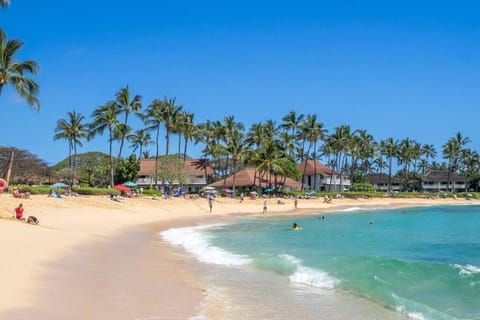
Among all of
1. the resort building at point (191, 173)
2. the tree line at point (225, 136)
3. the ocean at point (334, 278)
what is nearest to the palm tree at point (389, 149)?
the tree line at point (225, 136)

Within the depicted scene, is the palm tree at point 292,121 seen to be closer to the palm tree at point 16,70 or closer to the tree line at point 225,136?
the tree line at point 225,136

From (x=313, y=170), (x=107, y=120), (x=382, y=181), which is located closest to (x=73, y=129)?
(x=107, y=120)

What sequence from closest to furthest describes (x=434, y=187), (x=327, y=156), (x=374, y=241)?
(x=374, y=241)
(x=327, y=156)
(x=434, y=187)

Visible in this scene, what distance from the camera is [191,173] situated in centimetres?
7350

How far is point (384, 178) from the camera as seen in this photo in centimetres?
11162

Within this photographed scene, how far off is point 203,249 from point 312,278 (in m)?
6.55

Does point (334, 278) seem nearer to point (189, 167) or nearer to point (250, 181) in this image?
point (250, 181)

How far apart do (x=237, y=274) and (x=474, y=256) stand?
33.1 ft

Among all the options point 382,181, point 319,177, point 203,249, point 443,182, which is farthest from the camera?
point 382,181

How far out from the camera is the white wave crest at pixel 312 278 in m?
11.4

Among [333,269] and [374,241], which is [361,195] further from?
[333,269]

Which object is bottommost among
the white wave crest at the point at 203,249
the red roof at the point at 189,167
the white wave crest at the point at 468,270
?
the white wave crest at the point at 203,249

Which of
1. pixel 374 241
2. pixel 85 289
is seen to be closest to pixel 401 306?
pixel 85 289

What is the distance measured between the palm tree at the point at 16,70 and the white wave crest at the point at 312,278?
64.5ft
